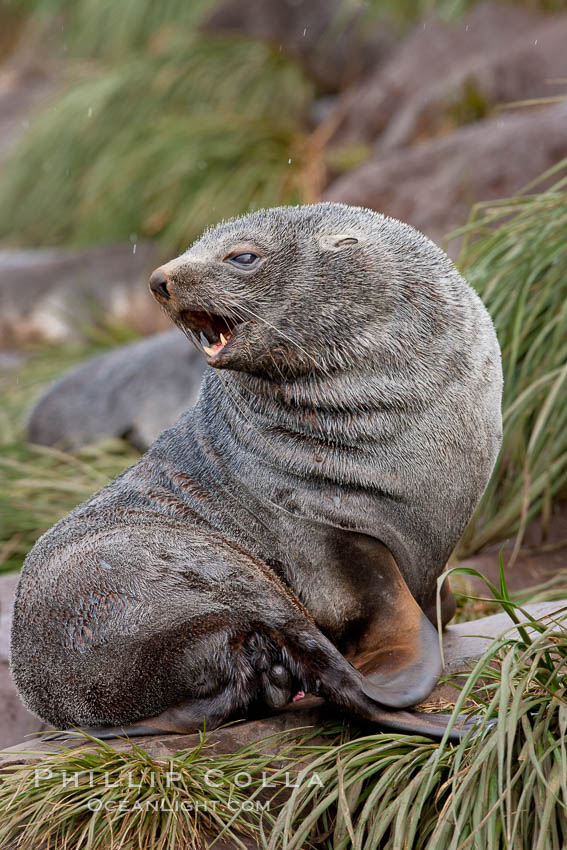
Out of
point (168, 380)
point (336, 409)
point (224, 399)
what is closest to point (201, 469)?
point (224, 399)

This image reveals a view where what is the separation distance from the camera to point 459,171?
23.9ft

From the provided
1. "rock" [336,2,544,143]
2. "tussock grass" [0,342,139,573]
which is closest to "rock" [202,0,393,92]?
"rock" [336,2,544,143]

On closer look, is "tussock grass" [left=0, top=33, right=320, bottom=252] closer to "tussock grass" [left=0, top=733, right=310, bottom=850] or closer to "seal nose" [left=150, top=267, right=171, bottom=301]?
"seal nose" [left=150, top=267, right=171, bottom=301]

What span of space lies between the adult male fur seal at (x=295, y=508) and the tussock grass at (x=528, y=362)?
4.24 ft

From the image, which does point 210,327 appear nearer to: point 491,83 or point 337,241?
point 337,241

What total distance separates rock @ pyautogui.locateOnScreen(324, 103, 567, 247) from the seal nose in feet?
12.9

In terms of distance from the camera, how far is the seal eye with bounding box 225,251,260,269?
3041 mm

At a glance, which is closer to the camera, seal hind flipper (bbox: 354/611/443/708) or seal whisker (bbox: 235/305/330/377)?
seal hind flipper (bbox: 354/611/443/708)

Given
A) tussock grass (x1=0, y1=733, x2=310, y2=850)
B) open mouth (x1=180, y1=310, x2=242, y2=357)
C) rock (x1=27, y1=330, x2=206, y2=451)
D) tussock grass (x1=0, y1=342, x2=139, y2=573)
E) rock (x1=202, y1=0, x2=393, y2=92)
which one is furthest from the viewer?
rock (x1=202, y1=0, x2=393, y2=92)

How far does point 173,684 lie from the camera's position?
293 cm

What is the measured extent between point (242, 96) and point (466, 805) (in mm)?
10057

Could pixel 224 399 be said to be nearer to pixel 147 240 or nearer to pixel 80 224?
pixel 147 240

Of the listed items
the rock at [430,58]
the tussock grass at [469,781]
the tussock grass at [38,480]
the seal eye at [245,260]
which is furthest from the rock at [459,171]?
the tussock grass at [469,781]

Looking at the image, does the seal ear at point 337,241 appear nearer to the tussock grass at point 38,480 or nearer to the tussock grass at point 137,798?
the tussock grass at point 137,798
